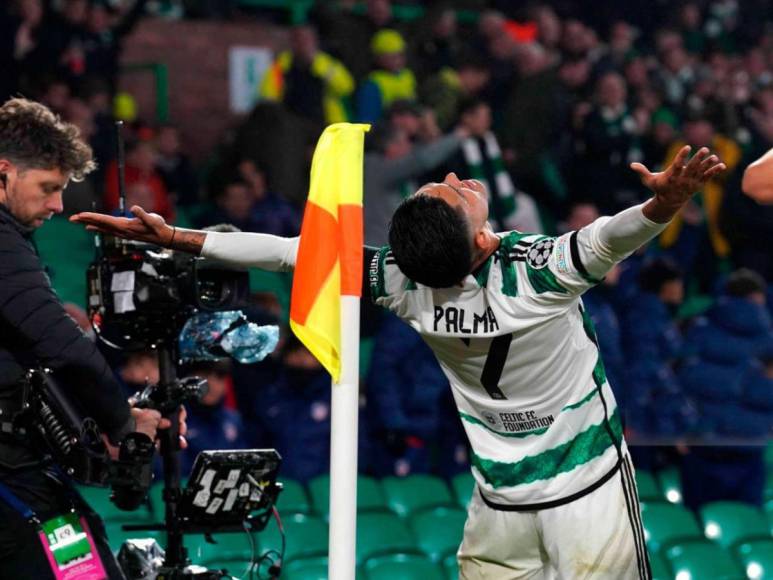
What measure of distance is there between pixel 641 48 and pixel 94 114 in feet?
20.9

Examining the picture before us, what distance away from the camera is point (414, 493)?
6527 mm

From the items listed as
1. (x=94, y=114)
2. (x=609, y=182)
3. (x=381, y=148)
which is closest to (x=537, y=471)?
(x=381, y=148)

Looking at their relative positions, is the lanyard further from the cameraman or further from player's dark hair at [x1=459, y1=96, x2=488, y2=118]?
player's dark hair at [x1=459, y1=96, x2=488, y2=118]

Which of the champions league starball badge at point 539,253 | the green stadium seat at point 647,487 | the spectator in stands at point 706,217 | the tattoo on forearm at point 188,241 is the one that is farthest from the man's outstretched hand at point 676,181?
the spectator in stands at point 706,217

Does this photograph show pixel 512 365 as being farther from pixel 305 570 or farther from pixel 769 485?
pixel 769 485

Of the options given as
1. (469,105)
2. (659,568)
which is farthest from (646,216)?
(469,105)

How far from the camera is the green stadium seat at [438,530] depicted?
6.02 metres

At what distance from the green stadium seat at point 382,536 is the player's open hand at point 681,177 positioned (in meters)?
2.88

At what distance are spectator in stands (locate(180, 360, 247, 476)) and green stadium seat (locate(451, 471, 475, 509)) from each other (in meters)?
1.13

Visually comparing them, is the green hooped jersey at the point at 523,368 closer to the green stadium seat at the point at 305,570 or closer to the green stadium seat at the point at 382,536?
the green stadium seat at the point at 305,570

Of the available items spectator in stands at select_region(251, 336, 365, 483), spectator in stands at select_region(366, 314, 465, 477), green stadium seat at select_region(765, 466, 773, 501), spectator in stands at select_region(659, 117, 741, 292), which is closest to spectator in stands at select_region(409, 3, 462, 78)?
spectator in stands at select_region(659, 117, 741, 292)

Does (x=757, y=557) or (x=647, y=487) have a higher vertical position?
(x=647, y=487)

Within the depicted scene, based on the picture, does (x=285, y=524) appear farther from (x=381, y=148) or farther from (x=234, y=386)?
(x=381, y=148)

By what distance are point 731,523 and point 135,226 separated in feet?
12.9
